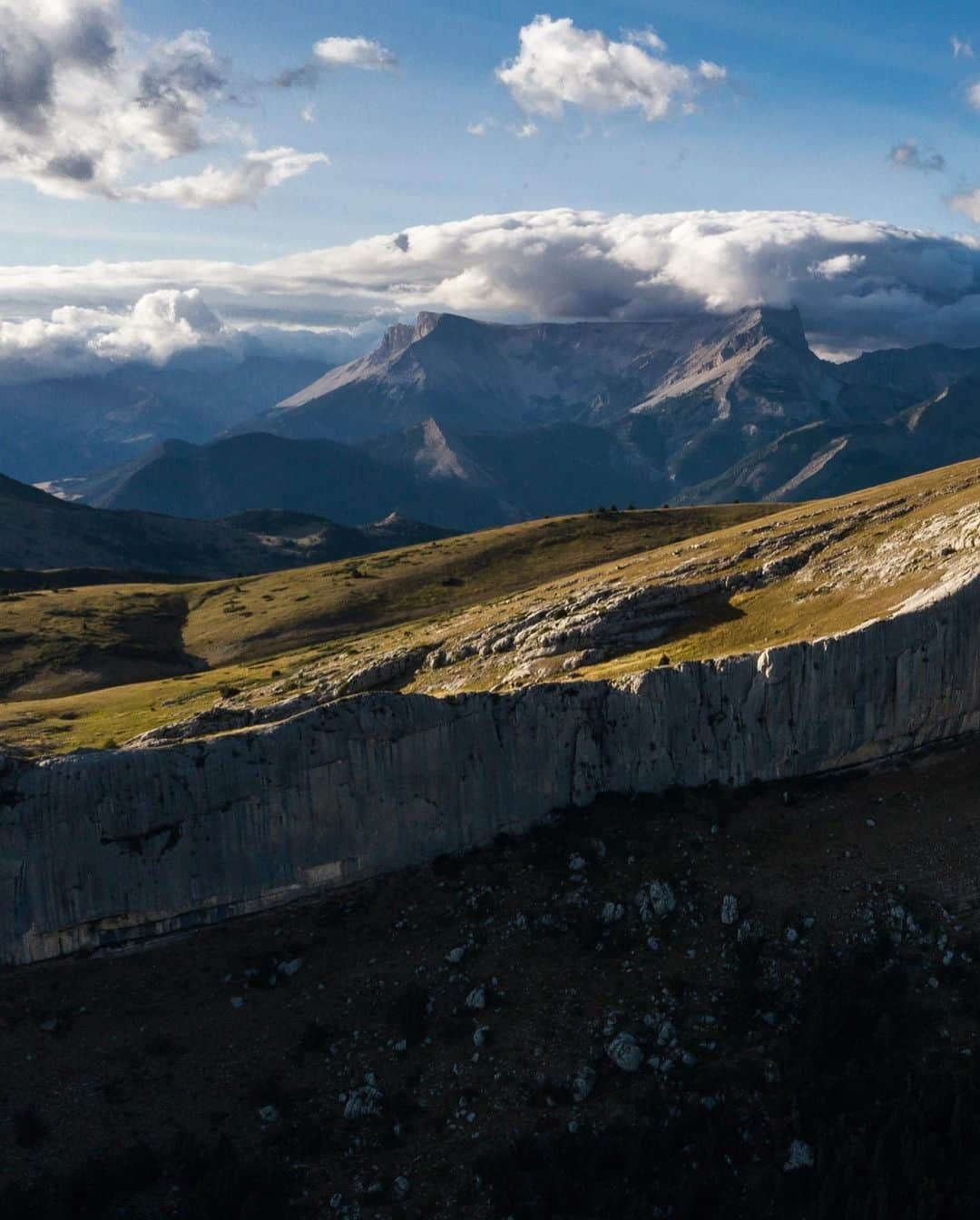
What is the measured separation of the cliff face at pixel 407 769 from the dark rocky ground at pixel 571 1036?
1.47m

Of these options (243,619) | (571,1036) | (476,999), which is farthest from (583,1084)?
(243,619)

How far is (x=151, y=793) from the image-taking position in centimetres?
4131

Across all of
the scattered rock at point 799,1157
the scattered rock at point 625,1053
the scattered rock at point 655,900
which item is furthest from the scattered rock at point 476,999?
the scattered rock at point 799,1157

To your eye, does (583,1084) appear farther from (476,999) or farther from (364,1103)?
(364,1103)

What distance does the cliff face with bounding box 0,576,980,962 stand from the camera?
133 feet

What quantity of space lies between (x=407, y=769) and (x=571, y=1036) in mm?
13260

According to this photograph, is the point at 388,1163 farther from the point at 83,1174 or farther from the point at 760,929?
the point at 760,929

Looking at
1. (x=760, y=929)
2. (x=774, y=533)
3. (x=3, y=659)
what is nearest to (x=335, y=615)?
(x=3, y=659)

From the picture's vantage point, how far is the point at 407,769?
43.8 m

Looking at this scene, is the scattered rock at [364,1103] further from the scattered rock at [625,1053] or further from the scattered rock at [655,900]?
the scattered rock at [655,900]

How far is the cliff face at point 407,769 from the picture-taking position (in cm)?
4066

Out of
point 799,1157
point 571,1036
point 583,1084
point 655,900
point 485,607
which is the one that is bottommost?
point 799,1157

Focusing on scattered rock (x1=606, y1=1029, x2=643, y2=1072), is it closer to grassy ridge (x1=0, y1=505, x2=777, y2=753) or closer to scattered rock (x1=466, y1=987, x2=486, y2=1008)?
scattered rock (x1=466, y1=987, x2=486, y2=1008)

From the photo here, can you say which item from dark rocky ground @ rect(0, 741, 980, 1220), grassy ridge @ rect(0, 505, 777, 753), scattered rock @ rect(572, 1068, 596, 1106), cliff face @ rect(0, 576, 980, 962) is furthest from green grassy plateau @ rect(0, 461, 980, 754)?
scattered rock @ rect(572, 1068, 596, 1106)
